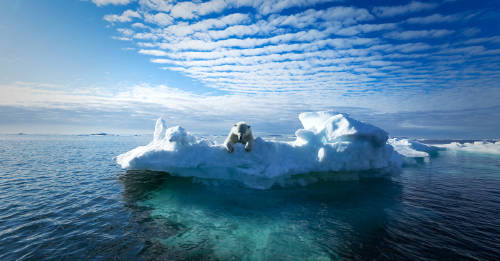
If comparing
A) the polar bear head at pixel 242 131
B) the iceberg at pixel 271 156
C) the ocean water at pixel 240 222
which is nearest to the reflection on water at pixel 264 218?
the ocean water at pixel 240 222

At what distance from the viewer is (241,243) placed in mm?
5266

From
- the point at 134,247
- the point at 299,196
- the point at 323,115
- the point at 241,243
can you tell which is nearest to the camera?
the point at 134,247

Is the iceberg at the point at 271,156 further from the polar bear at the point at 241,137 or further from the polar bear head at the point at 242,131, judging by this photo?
the polar bear head at the point at 242,131

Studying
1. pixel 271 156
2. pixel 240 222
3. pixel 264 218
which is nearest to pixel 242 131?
pixel 271 156

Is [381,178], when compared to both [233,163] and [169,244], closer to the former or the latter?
[233,163]

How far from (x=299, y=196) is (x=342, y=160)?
10.6ft

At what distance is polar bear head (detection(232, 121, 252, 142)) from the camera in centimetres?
927

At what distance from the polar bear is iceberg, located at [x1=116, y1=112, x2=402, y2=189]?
313mm

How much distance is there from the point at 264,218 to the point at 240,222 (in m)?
0.89

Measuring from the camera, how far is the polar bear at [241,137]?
922 centimetres

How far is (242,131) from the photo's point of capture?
367 inches

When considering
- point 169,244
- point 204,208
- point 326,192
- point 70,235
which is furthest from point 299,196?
point 70,235

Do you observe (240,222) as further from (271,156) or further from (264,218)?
(271,156)

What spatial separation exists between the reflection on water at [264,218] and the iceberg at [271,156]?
39.4 inches
